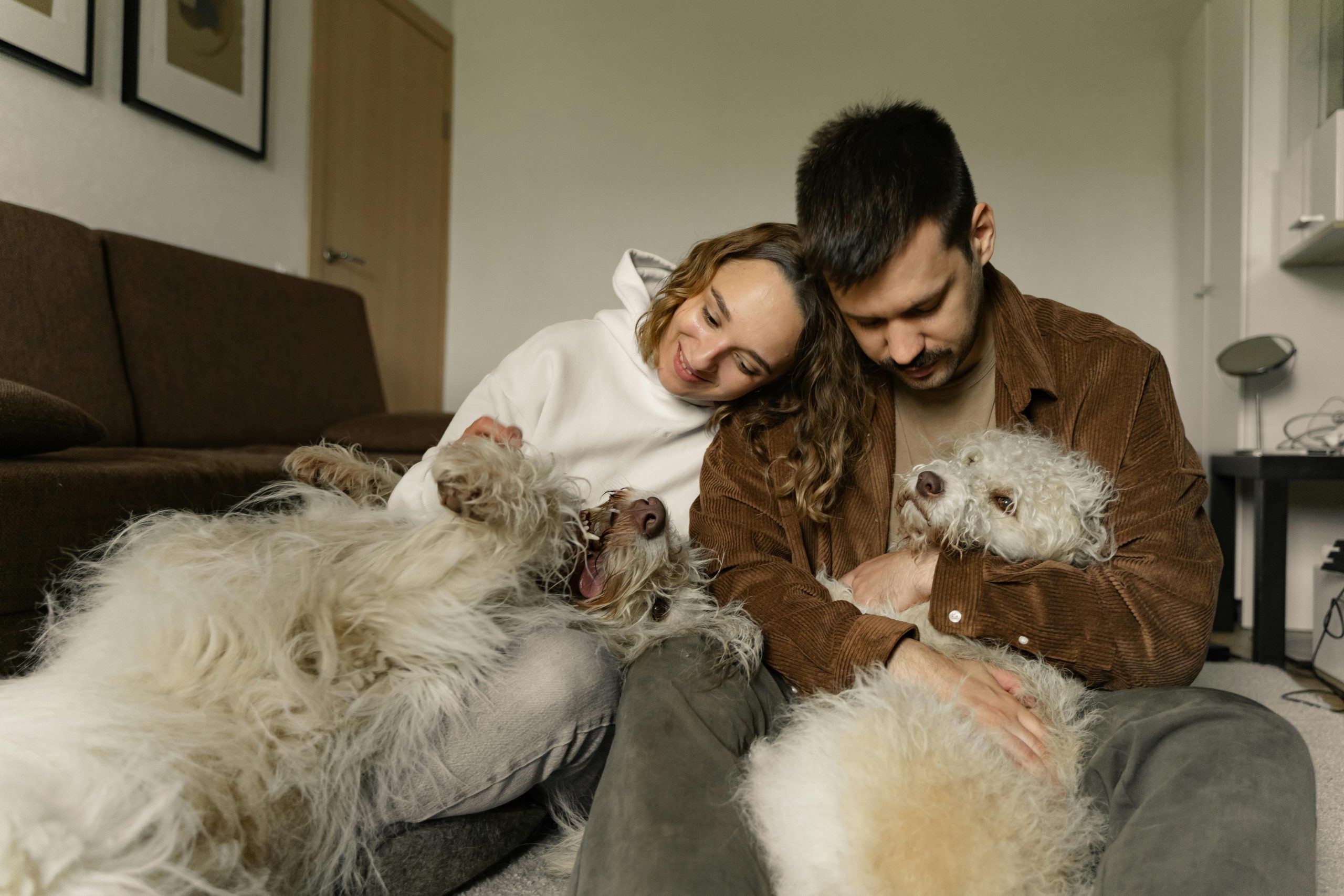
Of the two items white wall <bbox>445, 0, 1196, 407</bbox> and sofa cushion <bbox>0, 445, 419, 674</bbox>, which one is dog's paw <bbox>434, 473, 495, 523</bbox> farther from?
white wall <bbox>445, 0, 1196, 407</bbox>

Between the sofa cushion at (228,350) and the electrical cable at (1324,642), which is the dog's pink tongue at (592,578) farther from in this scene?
the electrical cable at (1324,642)

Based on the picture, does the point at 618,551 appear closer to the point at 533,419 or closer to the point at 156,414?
the point at 533,419

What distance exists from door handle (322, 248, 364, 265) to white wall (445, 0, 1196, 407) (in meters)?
0.86

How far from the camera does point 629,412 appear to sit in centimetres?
161

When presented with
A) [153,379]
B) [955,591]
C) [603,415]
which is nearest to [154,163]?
[153,379]

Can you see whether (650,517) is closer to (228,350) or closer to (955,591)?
(955,591)

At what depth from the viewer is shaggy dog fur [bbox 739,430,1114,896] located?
0.82 metres

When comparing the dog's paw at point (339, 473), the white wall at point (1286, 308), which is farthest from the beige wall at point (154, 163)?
the white wall at point (1286, 308)

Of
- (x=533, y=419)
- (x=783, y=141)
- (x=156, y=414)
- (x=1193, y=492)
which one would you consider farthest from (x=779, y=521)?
(x=783, y=141)

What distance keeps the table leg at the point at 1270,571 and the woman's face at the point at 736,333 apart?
2.10 m

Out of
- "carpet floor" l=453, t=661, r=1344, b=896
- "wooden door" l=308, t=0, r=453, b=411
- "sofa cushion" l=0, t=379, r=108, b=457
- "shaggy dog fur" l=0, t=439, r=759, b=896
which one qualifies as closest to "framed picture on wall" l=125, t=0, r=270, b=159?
"wooden door" l=308, t=0, r=453, b=411

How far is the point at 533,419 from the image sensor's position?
1588 millimetres

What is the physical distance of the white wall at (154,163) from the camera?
2.52 metres

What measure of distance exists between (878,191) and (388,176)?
147 inches
